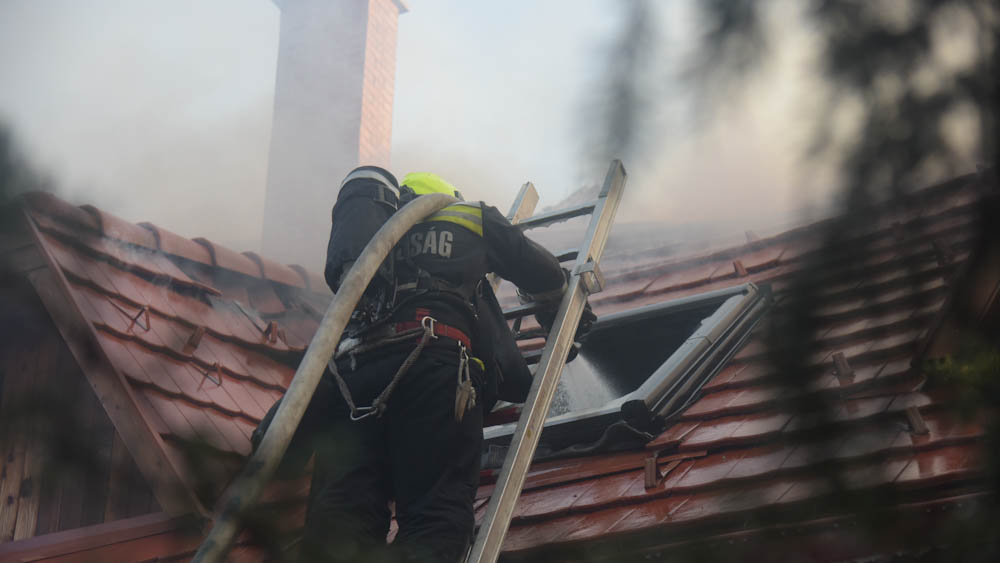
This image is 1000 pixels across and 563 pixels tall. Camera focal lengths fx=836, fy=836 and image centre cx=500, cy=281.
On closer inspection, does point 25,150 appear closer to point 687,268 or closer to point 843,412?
point 843,412

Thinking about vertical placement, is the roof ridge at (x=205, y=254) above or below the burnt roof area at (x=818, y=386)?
above

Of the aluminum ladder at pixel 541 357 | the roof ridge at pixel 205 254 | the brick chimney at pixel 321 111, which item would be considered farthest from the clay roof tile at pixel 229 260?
the brick chimney at pixel 321 111

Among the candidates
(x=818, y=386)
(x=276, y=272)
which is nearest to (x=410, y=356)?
(x=818, y=386)

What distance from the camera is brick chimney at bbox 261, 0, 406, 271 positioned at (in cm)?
873

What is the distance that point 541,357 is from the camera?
2863 millimetres

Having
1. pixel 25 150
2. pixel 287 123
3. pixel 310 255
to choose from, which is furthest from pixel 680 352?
pixel 287 123

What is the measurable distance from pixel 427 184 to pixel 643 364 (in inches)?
64.7

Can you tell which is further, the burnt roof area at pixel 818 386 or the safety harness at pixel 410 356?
the safety harness at pixel 410 356


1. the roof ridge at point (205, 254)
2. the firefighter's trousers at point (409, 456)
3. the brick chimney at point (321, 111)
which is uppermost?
the brick chimney at point (321, 111)

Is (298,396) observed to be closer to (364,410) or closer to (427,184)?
(364,410)

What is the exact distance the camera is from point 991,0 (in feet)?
2.16

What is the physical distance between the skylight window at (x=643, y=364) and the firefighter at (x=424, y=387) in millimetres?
410

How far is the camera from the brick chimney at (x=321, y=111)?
873 centimetres

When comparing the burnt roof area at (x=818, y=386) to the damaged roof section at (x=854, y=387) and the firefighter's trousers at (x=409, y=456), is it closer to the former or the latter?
the damaged roof section at (x=854, y=387)
